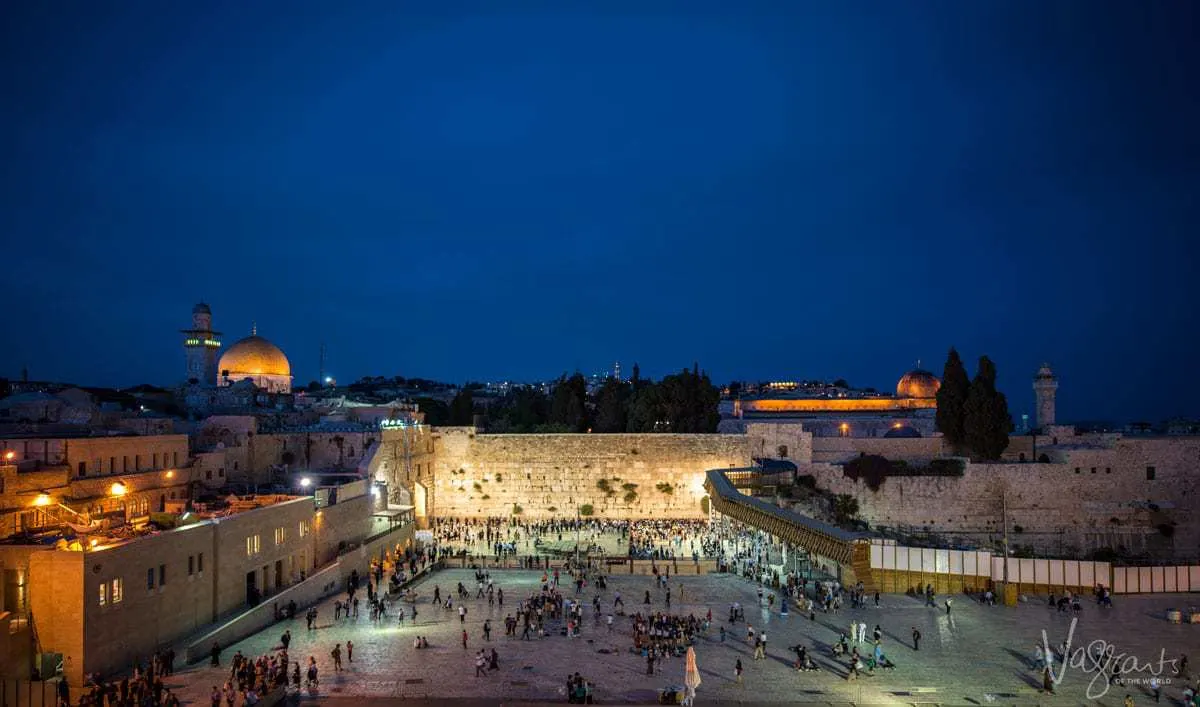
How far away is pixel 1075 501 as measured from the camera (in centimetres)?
3491

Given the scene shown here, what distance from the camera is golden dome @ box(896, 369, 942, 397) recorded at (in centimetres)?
6003

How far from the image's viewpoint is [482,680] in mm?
16891

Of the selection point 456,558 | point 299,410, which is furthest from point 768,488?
point 299,410

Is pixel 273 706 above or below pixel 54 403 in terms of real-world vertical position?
below

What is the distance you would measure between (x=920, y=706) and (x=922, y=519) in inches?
837

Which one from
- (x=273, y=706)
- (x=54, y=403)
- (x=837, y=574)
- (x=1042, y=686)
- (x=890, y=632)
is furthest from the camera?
(x=54, y=403)

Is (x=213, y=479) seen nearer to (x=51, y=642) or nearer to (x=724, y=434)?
(x=51, y=642)

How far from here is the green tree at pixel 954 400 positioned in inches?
1453

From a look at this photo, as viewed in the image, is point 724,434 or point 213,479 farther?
point 724,434

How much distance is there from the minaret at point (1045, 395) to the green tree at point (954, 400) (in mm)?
7605

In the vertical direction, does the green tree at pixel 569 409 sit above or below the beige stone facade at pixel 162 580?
above

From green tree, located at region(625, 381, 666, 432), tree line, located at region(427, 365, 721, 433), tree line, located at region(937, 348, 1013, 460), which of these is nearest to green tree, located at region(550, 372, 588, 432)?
tree line, located at region(427, 365, 721, 433)

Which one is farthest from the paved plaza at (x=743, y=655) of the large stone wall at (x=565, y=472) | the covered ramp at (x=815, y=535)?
the large stone wall at (x=565, y=472)

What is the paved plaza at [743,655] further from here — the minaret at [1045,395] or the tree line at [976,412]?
the minaret at [1045,395]
